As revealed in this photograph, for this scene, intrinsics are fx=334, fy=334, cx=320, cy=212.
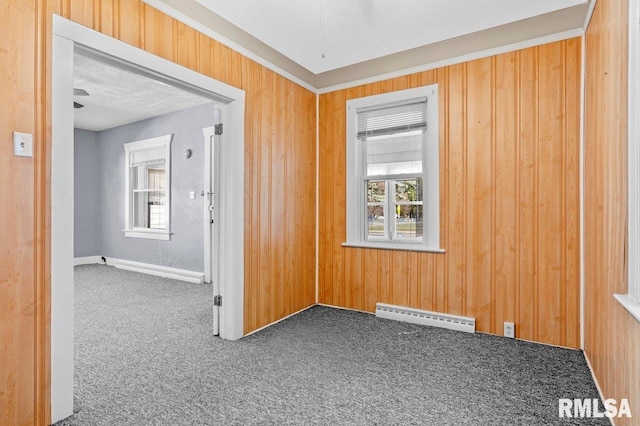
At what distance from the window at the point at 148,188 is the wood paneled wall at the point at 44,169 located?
3.07 m

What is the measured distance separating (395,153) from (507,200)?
116 centimetres

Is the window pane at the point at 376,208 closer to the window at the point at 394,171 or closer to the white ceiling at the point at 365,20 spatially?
the window at the point at 394,171

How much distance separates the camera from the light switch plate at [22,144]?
5.31 feet

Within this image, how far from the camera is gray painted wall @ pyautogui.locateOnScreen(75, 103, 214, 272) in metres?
5.21

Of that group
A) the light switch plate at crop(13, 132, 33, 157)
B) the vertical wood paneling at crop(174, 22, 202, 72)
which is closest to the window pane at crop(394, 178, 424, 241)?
the vertical wood paneling at crop(174, 22, 202, 72)

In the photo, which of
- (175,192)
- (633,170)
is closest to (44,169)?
(633,170)

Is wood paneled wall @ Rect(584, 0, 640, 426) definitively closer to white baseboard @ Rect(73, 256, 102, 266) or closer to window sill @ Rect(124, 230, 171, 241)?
window sill @ Rect(124, 230, 171, 241)

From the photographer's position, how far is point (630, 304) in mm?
1476

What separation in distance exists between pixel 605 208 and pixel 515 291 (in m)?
1.17

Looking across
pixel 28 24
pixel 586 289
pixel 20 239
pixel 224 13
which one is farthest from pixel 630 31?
pixel 20 239

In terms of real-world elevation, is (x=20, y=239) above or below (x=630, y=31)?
below

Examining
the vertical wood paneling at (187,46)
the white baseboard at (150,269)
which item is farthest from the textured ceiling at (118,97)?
the white baseboard at (150,269)

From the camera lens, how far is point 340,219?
3.85m

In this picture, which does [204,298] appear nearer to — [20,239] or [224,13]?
[20,239]
